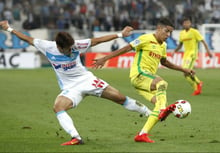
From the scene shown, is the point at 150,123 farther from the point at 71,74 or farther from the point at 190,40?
the point at 190,40

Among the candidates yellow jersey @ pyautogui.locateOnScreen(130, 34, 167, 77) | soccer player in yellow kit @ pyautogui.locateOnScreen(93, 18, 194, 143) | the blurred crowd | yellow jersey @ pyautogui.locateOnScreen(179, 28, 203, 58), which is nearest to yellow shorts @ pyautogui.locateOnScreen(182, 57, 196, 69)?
yellow jersey @ pyautogui.locateOnScreen(179, 28, 203, 58)

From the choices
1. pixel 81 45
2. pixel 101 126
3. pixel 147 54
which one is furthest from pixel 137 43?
pixel 101 126

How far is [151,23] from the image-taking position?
43.1 meters

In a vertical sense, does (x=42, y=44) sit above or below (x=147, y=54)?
above

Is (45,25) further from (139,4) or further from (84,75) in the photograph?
(84,75)

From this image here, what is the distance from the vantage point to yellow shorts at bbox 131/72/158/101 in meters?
11.6

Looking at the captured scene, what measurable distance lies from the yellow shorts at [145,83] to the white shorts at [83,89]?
3.26ft

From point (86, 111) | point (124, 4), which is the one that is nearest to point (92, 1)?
point (124, 4)

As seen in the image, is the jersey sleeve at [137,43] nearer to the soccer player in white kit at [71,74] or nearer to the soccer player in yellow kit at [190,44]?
the soccer player in white kit at [71,74]

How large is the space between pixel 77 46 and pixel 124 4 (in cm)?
3288

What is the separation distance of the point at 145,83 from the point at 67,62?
5.31 feet

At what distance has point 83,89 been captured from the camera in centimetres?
1079

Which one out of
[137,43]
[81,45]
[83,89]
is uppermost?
[81,45]

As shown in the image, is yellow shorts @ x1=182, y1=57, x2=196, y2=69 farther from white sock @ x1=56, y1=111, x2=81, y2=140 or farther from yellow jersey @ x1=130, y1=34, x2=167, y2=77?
white sock @ x1=56, y1=111, x2=81, y2=140
